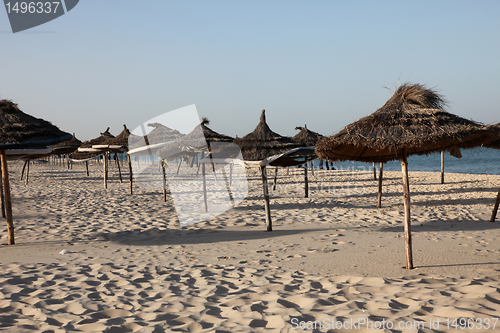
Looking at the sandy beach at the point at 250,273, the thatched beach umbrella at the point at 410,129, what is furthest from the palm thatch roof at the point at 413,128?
the sandy beach at the point at 250,273

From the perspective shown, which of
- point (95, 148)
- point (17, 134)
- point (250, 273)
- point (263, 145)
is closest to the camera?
point (250, 273)

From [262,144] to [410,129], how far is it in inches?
167

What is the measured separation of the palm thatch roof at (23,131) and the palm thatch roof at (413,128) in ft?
16.0

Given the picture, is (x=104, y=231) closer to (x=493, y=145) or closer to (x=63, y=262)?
(x=63, y=262)

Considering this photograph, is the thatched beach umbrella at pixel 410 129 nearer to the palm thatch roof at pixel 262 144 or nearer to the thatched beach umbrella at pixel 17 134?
the palm thatch roof at pixel 262 144

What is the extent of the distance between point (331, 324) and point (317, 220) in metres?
5.63

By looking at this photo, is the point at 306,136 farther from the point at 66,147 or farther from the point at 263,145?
the point at 66,147

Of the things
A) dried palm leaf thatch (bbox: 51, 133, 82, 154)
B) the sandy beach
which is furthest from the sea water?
the sandy beach

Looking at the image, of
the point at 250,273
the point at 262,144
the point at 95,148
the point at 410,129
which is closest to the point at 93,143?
the point at 95,148

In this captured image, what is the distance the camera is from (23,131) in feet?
19.4

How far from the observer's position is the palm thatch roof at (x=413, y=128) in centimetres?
388

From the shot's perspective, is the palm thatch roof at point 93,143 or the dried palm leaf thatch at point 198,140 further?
the palm thatch roof at point 93,143

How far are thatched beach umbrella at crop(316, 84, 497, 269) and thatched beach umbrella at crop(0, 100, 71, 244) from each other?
193 inches

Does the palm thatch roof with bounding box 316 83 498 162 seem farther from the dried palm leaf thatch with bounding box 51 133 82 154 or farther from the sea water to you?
the sea water
